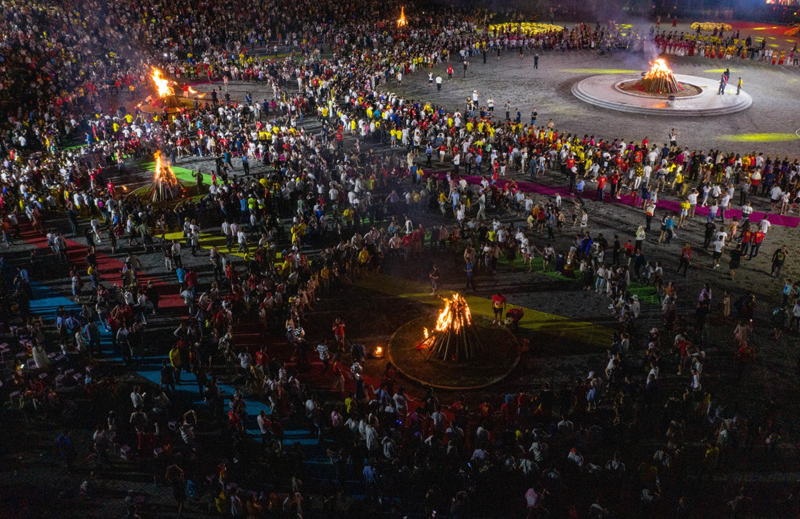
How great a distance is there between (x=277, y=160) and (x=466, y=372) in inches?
679

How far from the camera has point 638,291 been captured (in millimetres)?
19906

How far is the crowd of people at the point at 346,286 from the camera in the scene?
13258 millimetres

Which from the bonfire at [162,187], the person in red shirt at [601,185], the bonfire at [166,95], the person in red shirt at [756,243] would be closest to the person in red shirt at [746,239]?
the person in red shirt at [756,243]

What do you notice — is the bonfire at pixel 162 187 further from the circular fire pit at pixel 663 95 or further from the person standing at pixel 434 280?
the circular fire pit at pixel 663 95

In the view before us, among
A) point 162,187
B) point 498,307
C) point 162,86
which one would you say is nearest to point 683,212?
point 498,307

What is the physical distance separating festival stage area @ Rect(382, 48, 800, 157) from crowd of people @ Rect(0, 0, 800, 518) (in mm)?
1984

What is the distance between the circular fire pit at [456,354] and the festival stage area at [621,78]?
21156 millimetres

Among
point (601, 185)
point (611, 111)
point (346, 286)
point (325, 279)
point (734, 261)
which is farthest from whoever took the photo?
point (611, 111)

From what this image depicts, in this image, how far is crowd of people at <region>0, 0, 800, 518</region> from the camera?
13258 mm

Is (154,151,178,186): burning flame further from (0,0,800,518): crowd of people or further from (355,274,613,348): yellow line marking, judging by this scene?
(355,274,613,348): yellow line marking

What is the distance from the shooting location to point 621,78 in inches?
1769

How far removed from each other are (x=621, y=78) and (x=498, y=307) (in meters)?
33.3

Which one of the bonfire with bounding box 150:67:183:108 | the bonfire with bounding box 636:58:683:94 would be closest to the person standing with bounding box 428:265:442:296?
the bonfire with bounding box 150:67:183:108

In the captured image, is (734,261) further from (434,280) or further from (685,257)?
(434,280)
